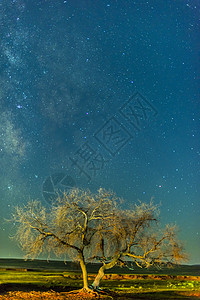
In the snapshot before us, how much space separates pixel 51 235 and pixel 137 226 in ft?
21.9

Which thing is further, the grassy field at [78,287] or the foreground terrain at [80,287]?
the grassy field at [78,287]

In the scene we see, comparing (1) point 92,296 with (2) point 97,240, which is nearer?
(1) point 92,296

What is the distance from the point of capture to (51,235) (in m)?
25.1

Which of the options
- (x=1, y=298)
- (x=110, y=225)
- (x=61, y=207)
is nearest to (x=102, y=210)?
(x=110, y=225)

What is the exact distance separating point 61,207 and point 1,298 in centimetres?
716

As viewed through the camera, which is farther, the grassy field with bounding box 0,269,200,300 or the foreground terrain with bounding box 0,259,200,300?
the grassy field with bounding box 0,269,200,300

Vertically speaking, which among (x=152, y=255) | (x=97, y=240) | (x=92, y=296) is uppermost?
(x=97, y=240)

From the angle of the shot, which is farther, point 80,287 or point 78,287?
point 78,287

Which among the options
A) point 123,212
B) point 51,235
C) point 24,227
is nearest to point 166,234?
point 123,212

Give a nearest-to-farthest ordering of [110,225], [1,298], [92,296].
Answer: [1,298], [92,296], [110,225]

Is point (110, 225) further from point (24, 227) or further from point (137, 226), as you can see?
point (24, 227)

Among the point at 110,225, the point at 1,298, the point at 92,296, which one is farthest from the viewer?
the point at 110,225

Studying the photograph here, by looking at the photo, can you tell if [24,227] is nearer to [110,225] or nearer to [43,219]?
[43,219]

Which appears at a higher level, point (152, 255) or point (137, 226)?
point (137, 226)
